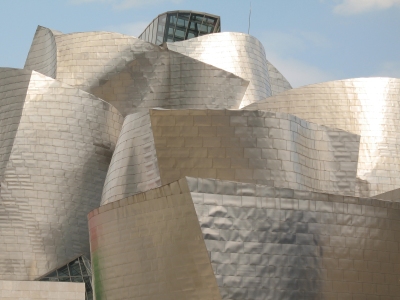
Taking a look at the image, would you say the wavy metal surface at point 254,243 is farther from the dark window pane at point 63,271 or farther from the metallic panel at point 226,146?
the dark window pane at point 63,271

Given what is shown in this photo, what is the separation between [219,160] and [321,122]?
7380 mm

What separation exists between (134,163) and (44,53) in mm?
10377

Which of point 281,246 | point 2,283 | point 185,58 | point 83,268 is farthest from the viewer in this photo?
point 185,58

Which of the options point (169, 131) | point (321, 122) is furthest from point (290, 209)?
point (321, 122)

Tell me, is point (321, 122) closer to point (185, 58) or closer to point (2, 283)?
point (185, 58)

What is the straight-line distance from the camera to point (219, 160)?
2409cm

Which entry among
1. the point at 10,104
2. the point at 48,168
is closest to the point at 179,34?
the point at 10,104

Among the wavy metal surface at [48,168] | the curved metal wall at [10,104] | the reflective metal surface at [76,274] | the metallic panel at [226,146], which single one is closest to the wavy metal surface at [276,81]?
the wavy metal surface at [48,168]

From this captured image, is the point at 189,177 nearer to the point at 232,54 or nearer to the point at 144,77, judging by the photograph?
the point at 144,77

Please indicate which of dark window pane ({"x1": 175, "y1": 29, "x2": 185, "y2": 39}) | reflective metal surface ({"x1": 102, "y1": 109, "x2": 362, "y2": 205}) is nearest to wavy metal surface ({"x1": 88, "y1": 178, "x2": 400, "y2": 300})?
reflective metal surface ({"x1": 102, "y1": 109, "x2": 362, "y2": 205})

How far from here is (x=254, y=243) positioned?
22.7 meters

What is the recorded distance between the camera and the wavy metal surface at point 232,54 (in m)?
34.7

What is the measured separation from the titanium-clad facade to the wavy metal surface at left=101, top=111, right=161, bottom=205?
0.16ft

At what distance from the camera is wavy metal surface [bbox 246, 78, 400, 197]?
3039 cm
